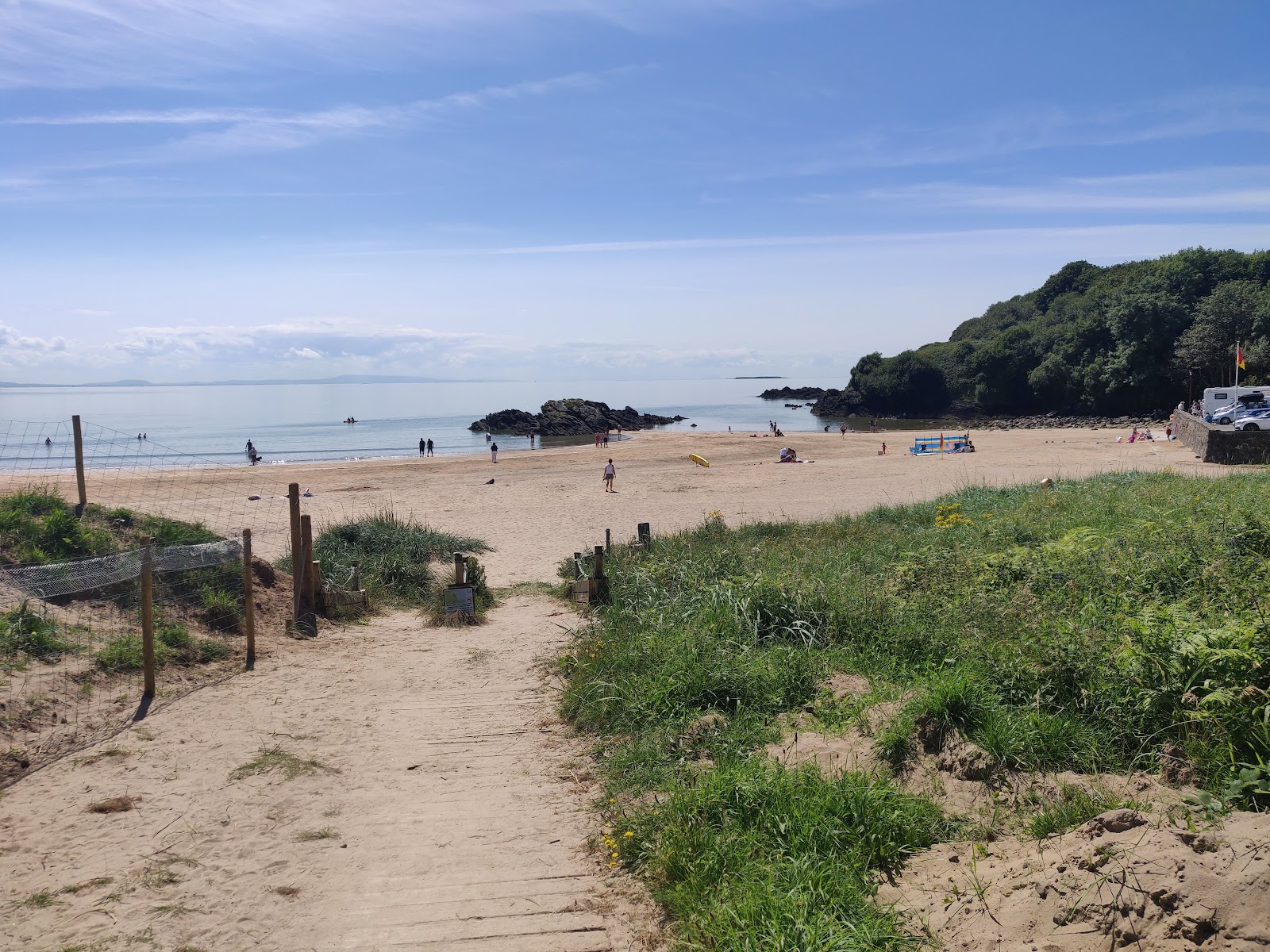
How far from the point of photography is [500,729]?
749cm

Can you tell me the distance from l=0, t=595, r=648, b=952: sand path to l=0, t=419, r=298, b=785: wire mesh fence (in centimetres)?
45

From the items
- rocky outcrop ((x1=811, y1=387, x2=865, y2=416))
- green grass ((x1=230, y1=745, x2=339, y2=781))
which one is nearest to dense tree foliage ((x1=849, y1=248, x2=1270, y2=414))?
rocky outcrop ((x1=811, y1=387, x2=865, y2=416))

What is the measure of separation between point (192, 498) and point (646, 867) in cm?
2640

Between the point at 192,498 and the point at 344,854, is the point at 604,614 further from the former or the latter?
the point at 192,498

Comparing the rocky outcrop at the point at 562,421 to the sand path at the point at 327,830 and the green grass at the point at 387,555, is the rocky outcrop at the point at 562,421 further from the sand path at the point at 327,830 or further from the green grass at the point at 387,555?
the sand path at the point at 327,830

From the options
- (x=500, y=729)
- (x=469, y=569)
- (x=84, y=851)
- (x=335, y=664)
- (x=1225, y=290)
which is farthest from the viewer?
(x=1225, y=290)

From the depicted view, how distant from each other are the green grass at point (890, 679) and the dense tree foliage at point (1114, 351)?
61.9m

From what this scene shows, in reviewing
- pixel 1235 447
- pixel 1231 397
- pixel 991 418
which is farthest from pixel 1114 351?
pixel 1235 447

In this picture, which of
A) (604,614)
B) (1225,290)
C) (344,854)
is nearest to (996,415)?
(1225,290)

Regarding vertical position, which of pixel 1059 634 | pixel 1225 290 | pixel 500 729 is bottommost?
pixel 500 729

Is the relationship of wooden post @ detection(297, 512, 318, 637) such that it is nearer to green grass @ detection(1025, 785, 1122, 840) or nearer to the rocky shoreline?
green grass @ detection(1025, 785, 1122, 840)

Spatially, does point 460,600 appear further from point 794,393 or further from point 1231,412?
point 794,393

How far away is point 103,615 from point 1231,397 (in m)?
48.0

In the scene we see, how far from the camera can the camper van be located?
38875 mm
